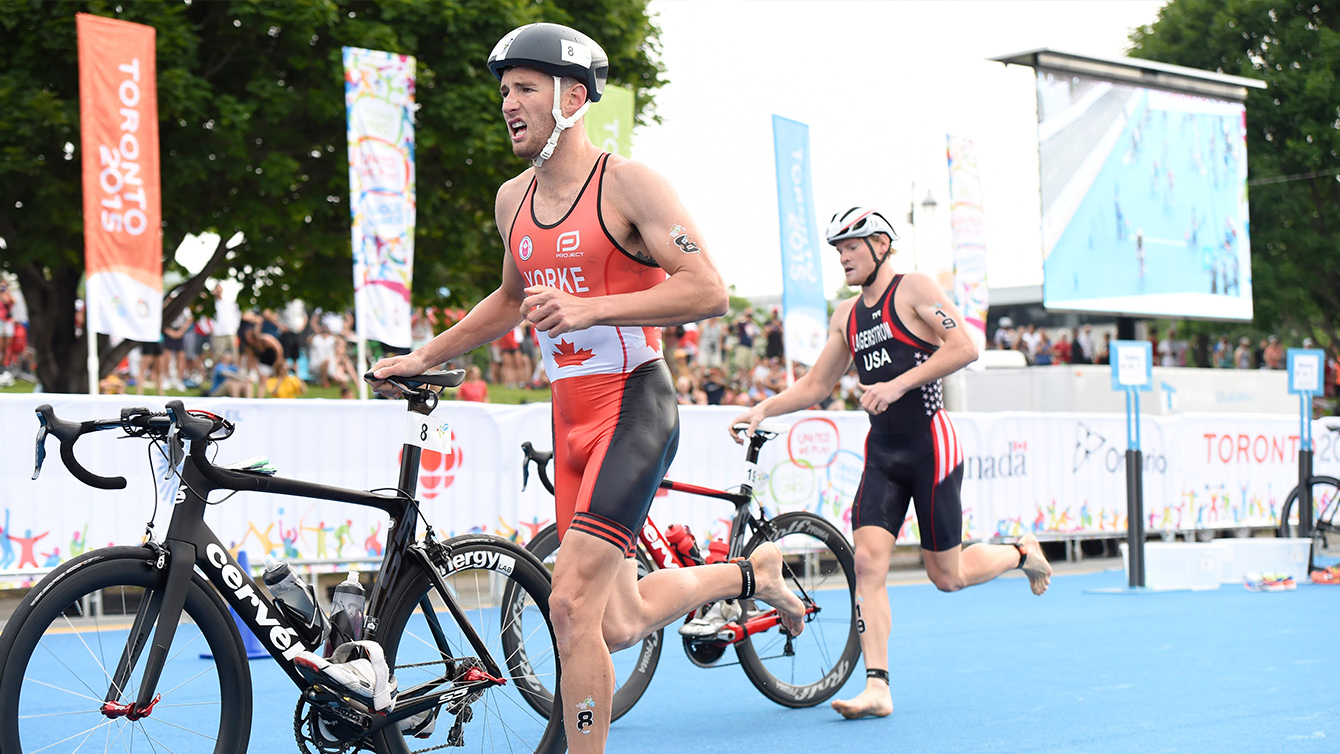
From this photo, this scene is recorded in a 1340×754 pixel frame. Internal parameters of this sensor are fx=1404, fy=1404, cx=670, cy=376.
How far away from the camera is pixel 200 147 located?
62.2 ft

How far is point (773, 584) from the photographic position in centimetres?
532

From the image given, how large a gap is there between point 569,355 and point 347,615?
1033mm

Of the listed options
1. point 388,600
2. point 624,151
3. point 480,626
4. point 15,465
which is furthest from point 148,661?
point 624,151

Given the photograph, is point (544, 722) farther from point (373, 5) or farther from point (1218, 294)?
point (1218, 294)

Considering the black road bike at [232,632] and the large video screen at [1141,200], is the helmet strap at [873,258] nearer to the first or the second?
the black road bike at [232,632]

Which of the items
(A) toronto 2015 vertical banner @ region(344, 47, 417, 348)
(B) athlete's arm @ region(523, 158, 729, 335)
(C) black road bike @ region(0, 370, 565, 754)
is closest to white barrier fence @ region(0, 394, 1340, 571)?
(C) black road bike @ region(0, 370, 565, 754)

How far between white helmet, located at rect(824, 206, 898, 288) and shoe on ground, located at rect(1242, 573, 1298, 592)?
24.7ft

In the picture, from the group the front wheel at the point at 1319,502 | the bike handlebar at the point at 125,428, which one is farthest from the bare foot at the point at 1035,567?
the front wheel at the point at 1319,502

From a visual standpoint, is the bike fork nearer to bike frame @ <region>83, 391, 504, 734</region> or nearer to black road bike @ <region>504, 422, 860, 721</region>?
bike frame @ <region>83, 391, 504, 734</region>

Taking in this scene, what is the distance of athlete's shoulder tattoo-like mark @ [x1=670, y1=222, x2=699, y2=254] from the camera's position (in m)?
4.02

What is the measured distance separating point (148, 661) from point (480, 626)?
118 cm

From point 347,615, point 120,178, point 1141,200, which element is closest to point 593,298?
point 347,615

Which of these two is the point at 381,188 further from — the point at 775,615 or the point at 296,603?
the point at 296,603

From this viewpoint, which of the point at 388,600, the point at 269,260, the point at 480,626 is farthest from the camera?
the point at 269,260
